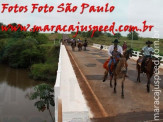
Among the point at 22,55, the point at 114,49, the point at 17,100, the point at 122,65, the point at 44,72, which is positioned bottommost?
the point at 17,100

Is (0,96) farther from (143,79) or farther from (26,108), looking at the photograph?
(143,79)

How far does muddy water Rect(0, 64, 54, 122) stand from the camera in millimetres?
25069

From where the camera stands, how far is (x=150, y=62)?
855cm

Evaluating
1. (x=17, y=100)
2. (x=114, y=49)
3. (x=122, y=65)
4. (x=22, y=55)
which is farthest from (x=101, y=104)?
(x=22, y=55)

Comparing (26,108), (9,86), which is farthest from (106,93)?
(9,86)

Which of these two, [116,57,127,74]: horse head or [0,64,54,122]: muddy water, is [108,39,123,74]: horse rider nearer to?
[116,57,127,74]: horse head

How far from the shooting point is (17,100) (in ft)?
107

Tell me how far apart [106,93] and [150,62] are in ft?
7.67

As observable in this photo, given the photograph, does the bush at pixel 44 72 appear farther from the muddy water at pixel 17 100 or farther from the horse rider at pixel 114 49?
the horse rider at pixel 114 49

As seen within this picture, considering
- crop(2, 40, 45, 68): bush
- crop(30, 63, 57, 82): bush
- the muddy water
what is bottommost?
the muddy water

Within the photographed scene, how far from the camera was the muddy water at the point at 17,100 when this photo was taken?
25.1 meters

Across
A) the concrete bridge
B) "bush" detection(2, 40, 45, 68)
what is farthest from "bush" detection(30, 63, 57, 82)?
the concrete bridge

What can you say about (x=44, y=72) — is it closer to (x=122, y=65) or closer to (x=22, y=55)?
(x=22, y=55)

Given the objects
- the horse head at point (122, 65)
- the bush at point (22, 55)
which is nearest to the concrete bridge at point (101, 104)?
the horse head at point (122, 65)
